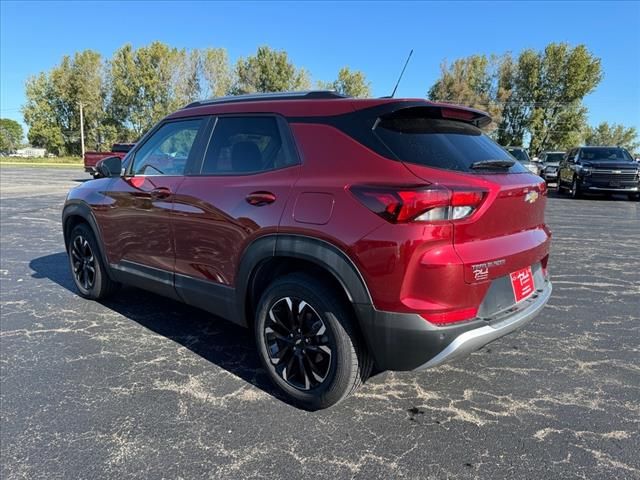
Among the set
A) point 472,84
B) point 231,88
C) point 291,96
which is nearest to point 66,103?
point 231,88

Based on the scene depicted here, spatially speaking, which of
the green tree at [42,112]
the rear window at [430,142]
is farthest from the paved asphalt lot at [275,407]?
the green tree at [42,112]

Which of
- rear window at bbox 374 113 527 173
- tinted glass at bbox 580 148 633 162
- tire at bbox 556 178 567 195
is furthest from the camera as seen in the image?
tire at bbox 556 178 567 195

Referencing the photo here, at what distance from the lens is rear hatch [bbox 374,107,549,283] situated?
2406 millimetres

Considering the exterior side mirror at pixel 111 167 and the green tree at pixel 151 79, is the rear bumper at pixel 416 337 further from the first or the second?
the green tree at pixel 151 79

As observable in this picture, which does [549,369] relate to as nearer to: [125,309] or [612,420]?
[612,420]

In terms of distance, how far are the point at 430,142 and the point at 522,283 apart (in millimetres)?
1030

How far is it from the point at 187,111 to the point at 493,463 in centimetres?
323

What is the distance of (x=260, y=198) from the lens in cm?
285

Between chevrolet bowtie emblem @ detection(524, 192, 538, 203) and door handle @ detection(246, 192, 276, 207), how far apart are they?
1.55 metres

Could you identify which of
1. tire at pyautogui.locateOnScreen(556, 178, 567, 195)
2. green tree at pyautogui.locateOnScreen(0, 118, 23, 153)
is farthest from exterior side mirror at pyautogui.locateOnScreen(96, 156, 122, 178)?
green tree at pyautogui.locateOnScreen(0, 118, 23, 153)

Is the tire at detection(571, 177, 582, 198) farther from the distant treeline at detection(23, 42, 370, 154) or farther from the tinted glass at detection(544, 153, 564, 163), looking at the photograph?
the distant treeline at detection(23, 42, 370, 154)

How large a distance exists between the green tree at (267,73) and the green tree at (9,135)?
242ft

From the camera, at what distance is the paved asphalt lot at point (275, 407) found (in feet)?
7.59

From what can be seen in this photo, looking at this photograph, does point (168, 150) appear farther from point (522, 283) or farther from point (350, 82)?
point (350, 82)
